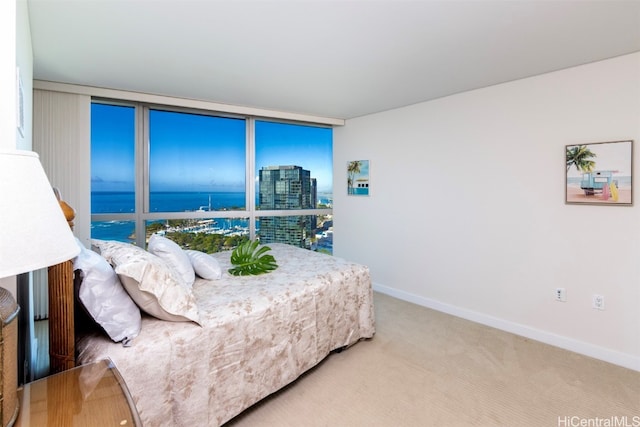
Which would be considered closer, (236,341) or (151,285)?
(151,285)

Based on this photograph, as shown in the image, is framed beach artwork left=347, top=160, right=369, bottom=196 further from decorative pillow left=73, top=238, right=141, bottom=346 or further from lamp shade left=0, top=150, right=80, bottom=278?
lamp shade left=0, top=150, right=80, bottom=278

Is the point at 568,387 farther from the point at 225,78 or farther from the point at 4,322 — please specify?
the point at 225,78

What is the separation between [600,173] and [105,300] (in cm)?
354

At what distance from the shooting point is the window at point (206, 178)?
3.62 m

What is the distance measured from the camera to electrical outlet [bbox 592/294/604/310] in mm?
2590

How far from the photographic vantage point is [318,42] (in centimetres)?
220

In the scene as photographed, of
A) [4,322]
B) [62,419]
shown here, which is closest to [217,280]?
[62,419]

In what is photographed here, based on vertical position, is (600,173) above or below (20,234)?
above

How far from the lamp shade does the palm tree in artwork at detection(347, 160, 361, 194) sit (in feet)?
13.2

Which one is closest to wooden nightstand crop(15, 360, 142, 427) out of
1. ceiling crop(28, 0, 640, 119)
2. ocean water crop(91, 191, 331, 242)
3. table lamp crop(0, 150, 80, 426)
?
table lamp crop(0, 150, 80, 426)

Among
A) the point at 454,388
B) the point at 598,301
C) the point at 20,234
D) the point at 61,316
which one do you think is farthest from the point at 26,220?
the point at 598,301

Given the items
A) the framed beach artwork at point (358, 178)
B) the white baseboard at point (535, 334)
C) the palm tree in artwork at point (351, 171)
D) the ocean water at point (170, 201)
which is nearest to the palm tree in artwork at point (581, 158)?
the white baseboard at point (535, 334)

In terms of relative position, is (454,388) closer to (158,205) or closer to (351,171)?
(351,171)

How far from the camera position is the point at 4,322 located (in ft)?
2.43
